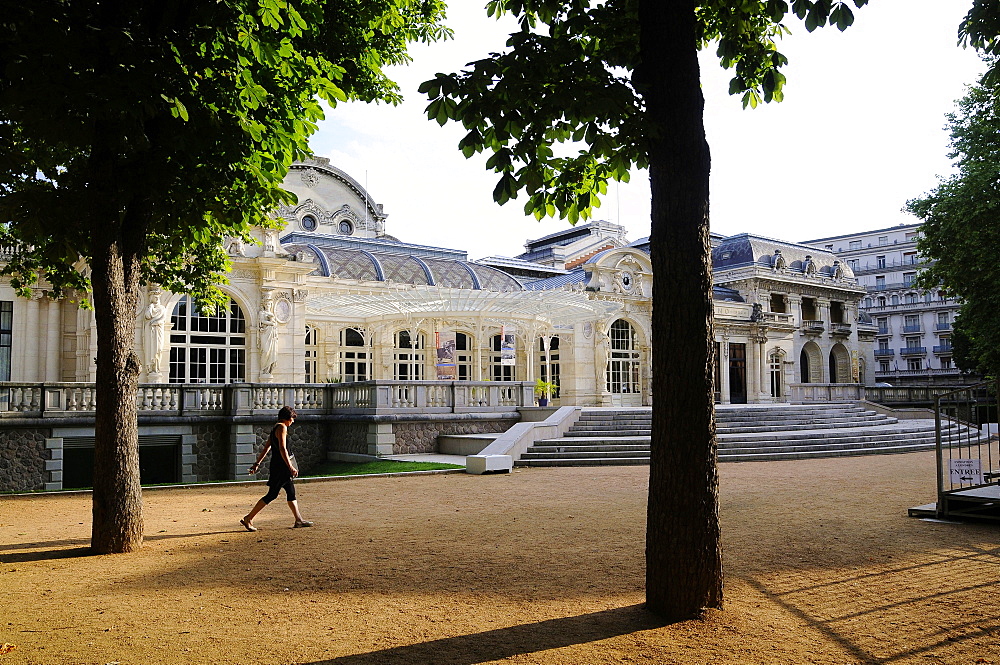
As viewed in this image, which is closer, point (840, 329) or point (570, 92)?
point (570, 92)

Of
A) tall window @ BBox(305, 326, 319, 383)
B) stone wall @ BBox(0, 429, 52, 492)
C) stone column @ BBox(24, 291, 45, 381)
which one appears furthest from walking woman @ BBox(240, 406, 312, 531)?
tall window @ BBox(305, 326, 319, 383)

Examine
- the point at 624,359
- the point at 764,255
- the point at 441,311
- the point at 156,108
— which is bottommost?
the point at 624,359

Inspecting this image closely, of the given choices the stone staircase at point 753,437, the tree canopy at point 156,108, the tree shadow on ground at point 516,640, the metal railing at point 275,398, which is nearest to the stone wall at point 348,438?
the metal railing at point 275,398

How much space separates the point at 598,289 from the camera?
36312mm

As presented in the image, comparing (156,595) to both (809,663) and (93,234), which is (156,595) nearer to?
(93,234)

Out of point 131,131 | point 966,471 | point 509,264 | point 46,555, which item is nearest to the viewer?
point 131,131

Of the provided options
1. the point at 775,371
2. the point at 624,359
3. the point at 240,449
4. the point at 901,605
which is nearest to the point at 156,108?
the point at 901,605

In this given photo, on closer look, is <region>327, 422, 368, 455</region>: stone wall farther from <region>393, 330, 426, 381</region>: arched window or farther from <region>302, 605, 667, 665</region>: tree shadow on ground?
<region>302, 605, 667, 665</region>: tree shadow on ground

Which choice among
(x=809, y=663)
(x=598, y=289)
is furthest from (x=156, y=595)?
(x=598, y=289)

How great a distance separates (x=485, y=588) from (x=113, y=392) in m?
4.56

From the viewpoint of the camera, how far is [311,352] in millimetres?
29047

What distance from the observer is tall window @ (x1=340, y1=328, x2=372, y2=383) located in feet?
96.5

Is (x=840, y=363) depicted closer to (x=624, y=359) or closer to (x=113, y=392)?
(x=624, y=359)

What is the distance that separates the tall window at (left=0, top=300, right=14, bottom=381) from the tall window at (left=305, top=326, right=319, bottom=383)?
9289 mm
